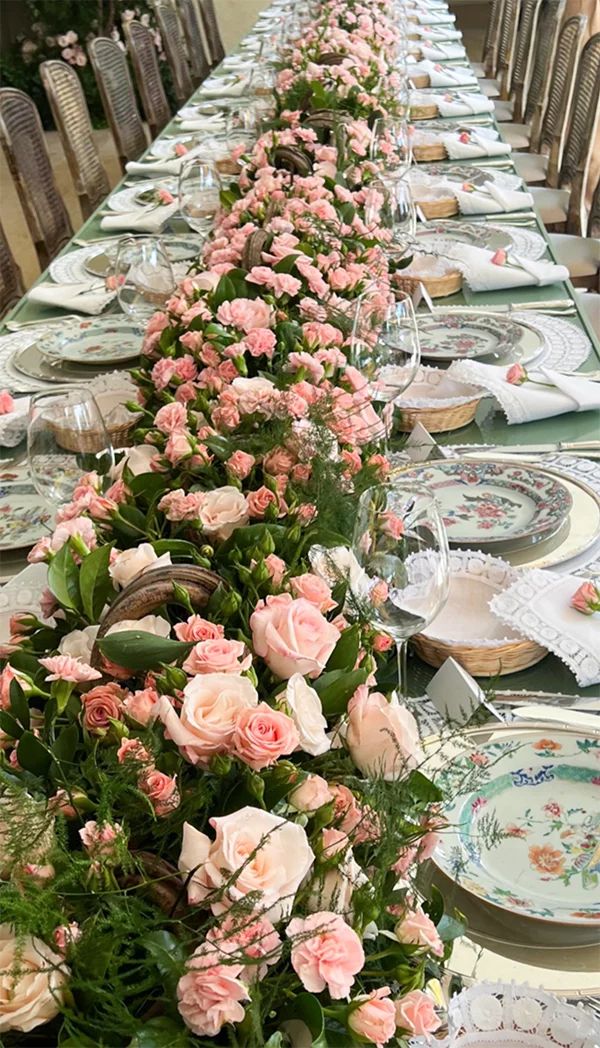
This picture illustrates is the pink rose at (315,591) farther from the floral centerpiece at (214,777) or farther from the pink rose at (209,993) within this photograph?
the pink rose at (209,993)

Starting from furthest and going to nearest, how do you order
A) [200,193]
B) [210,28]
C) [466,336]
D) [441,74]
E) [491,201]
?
[210,28] → [441,74] → [491,201] → [200,193] → [466,336]

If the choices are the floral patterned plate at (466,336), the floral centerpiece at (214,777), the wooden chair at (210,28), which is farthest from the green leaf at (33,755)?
the wooden chair at (210,28)

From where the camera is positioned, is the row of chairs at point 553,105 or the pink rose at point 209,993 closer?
the pink rose at point 209,993

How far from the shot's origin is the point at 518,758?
975 millimetres

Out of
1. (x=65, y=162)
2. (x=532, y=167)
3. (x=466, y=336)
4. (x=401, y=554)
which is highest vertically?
(x=401, y=554)

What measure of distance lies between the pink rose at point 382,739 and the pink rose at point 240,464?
13.7 inches

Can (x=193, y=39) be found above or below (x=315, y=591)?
below

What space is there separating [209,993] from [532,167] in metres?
3.99

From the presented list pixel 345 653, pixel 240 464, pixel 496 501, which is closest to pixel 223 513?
pixel 240 464

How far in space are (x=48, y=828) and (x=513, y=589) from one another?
67 cm

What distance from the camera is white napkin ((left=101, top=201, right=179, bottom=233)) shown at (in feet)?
8.48

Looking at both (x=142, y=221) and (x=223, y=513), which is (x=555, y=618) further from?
(x=142, y=221)

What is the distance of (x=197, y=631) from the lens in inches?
28.3

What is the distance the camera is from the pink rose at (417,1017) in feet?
1.93
